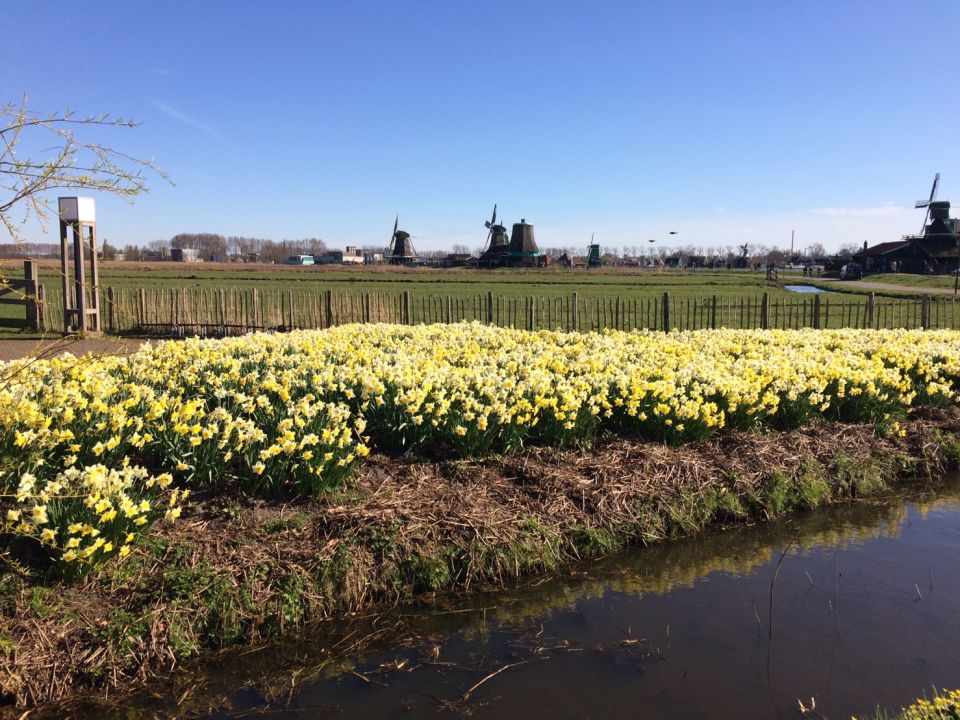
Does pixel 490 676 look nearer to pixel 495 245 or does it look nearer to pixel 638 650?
pixel 638 650

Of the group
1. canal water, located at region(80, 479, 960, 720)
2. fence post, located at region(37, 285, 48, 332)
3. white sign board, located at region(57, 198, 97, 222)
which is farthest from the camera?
white sign board, located at region(57, 198, 97, 222)

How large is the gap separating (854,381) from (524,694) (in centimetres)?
634

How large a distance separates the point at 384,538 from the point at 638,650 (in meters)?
1.88

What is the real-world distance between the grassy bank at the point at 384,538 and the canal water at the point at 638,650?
19 cm

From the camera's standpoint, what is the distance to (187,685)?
163 inches

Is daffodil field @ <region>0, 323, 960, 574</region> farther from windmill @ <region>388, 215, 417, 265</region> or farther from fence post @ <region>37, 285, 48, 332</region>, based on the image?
windmill @ <region>388, 215, 417, 265</region>

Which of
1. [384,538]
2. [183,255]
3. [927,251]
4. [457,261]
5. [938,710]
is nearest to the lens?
[938,710]

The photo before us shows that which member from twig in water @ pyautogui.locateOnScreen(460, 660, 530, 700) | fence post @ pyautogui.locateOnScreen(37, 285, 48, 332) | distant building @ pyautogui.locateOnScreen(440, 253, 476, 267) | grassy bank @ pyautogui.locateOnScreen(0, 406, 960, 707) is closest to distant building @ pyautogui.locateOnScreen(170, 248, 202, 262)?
distant building @ pyautogui.locateOnScreen(440, 253, 476, 267)

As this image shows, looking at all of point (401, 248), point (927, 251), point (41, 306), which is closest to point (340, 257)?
point (401, 248)

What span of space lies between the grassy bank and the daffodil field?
23 cm

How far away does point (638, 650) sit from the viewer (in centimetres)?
459

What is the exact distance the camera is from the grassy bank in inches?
161

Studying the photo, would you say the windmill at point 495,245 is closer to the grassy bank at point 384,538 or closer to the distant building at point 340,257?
the distant building at point 340,257

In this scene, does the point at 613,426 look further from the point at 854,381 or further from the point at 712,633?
the point at 854,381
